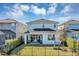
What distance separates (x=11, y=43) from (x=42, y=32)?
59 cm

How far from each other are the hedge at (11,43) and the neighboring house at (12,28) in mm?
72

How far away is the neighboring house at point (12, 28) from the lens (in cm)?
429

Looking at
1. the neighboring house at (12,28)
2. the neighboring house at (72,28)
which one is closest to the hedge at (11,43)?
the neighboring house at (12,28)

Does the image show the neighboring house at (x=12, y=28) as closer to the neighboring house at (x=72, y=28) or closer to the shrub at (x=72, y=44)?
the neighboring house at (x=72, y=28)

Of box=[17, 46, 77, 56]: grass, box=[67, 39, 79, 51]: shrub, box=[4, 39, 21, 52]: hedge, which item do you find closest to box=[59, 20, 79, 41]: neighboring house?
box=[67, 39, 79, 51]: shrub

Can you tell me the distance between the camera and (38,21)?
428 cm

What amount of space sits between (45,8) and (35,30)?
432mm

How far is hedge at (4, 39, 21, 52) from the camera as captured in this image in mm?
4277

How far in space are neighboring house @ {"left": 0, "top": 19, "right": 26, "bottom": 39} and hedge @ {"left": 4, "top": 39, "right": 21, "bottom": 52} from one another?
0.07 m

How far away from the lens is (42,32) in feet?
14.1

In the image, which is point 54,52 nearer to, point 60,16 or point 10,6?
point 60,16

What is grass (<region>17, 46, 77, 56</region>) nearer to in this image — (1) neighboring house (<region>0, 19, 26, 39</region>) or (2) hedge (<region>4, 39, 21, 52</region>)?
(2) hedge (<region>4, 39, 21, 52</region>)

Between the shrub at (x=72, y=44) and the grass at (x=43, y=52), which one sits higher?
the shrub at (x=72, y=44)

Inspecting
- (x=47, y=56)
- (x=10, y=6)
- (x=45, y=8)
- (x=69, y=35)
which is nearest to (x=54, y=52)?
(x=47, y=56)
